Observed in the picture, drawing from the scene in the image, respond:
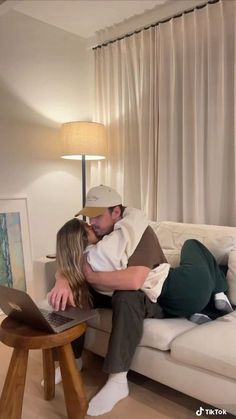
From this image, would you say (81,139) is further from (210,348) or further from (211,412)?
(211,412)

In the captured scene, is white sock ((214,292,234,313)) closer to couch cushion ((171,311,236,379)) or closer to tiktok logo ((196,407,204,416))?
couch cushion ((171,311,236,379))

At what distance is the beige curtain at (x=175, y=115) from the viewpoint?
8.77ft

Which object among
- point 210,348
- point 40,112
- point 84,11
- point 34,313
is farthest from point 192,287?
point 84,11

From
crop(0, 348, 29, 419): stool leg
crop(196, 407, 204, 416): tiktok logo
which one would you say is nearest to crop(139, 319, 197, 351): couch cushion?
crop(196, 407, 204, 416): tiktok logo

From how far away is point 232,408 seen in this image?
1488 mm

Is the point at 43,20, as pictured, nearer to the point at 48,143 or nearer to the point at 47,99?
the point at 47,99

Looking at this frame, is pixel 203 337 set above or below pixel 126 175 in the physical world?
below

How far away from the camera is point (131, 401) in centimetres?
176

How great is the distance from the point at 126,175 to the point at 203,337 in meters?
1.95

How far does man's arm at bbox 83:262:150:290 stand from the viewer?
1.74 m

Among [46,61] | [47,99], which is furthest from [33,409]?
[46,61]

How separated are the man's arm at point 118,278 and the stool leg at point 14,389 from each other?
1.45ft

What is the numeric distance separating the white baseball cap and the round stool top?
658 mm

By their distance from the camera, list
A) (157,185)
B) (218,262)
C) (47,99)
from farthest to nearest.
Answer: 1. (47,99)
2. (157,185)
3. (218,262)
